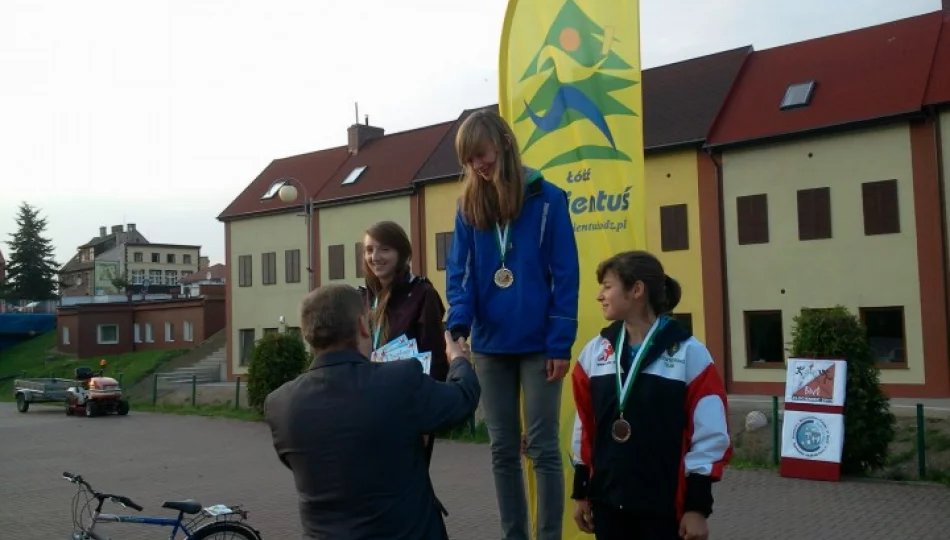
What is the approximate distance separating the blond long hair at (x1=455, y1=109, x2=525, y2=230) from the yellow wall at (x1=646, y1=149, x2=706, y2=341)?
81.1 ft

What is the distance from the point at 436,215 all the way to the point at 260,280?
12877 millimetres

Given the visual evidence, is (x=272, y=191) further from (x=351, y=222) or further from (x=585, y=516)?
(x=585, y=516)

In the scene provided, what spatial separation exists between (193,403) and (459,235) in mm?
28326

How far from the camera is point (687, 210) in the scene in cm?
2916

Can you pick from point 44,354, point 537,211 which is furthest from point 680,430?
point 44,354

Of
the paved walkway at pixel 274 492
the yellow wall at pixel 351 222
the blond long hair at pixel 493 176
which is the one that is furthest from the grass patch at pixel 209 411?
the blond long hair at pixel 493 176

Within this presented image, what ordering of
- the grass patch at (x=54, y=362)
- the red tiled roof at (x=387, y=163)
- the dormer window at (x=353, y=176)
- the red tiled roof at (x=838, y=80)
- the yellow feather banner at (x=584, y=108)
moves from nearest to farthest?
1. the yellow feather banner at (x=584, y=108)
2. the red tiled roof at (x=838, y=80)
3. the red tiled roof at (x=387, y=163)
4. the dormer window at (x=353, y=176)
5. the grass patch at (x=54, y=362)

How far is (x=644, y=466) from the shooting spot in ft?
11.6

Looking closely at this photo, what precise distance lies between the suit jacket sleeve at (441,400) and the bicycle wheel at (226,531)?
3.29 meters

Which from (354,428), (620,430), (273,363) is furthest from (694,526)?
(273,363)

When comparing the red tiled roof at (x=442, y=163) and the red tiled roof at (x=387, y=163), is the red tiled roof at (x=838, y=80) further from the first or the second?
the red tiled roof at (x=387, y=163)

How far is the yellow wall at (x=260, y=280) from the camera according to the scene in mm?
43219

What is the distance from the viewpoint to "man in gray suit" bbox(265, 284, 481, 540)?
3289 millimetres

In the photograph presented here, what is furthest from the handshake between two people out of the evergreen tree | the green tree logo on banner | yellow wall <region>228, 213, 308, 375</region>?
the evergreen tree
